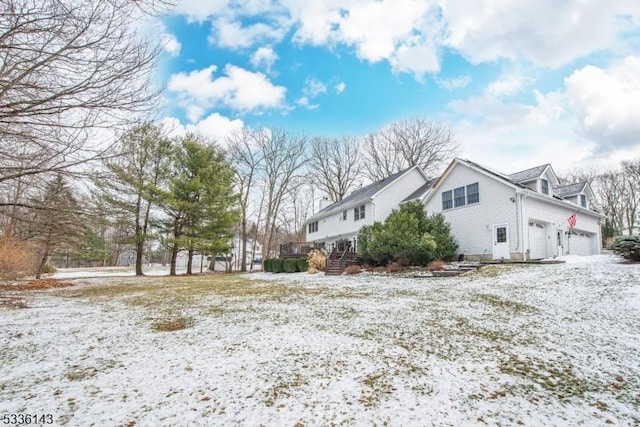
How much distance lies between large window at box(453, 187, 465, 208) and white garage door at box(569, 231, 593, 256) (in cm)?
635

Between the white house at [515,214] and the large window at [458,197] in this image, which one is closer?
the white house at [515,214]

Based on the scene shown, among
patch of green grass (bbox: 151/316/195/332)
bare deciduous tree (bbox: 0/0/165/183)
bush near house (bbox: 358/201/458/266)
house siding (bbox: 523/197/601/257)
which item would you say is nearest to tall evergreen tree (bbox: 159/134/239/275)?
bush near house (bbox: 358/201/458/266)

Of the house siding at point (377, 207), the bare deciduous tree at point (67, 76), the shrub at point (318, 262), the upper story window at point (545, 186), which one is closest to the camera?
the bare deciduous tree at point (67, 76)

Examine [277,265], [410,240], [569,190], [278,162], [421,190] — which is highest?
[278,162]

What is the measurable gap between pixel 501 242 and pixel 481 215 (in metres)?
1.77

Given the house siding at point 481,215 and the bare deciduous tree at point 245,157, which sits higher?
the bare deciduous tree at point 245,157

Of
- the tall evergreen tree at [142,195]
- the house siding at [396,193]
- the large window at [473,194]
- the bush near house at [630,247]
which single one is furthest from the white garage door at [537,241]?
the tall evergreen tree at [142,195]

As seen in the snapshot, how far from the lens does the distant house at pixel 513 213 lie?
51.9ft

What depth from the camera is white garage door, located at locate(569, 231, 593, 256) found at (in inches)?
712

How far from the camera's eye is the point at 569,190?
2002 cm

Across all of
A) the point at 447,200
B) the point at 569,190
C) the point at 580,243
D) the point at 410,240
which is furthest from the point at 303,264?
the point at 569,190

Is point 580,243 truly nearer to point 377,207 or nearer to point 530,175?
point 530,175

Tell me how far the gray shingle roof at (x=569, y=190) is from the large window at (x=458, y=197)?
22.1 feet

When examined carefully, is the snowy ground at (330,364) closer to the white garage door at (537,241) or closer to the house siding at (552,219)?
the white garage door at (537,241)
